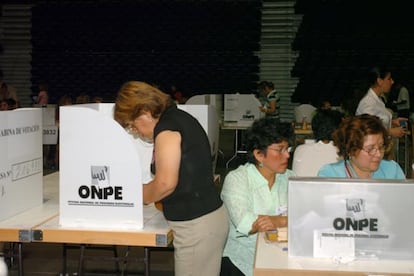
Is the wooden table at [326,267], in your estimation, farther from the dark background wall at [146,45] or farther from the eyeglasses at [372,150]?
the dark background wall at [146,45]

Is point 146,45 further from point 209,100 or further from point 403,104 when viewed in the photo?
point 403,104

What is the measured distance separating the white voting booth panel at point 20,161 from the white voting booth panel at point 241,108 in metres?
7.34

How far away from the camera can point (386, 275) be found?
204 centimetres

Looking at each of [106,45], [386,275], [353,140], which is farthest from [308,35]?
[386,275]

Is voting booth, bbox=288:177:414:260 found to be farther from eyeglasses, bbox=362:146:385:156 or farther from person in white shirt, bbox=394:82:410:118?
person in white shirt, bbox=394:82:410:118

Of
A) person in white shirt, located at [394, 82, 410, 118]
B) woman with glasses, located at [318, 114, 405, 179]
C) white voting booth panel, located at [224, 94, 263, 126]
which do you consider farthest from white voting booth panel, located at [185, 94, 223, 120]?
woman with glasses, located at [318, 114, 405, 179]

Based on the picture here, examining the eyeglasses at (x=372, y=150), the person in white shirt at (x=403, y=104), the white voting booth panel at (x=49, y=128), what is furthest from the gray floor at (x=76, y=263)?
the person in white shirt at (x=403, y=104)

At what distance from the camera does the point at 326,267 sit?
210 cm

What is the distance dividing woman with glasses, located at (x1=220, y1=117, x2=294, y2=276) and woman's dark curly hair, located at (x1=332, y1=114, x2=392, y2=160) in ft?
0.84

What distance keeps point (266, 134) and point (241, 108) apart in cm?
772

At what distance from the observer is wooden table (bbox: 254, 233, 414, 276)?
206 cm

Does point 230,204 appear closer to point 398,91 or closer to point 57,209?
point 57,209

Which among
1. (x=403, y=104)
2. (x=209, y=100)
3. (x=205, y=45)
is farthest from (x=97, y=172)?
(x=205, y=45)

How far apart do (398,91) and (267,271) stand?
11.0 m
